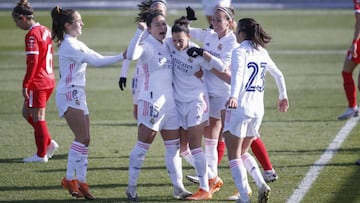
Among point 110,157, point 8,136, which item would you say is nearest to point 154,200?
point 110,157

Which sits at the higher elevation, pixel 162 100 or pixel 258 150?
pixel 162 100

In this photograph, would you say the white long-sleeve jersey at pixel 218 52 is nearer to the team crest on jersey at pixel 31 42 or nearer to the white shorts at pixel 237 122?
the white shorts at pixel 237 122

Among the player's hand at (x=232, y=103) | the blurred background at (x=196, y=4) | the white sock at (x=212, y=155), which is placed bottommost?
the blurred background at (x=196, y=4)

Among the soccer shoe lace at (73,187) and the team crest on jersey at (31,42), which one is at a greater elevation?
the team crest on jersey at (31,42)

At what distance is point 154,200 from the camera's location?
9.38 m

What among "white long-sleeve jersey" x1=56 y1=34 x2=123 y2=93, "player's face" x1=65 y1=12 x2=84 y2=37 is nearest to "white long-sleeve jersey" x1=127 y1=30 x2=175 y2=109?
"white long-sleeve jersey" x1=56 y1=34 x2=123 y2=93

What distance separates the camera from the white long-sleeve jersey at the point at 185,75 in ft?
30.3

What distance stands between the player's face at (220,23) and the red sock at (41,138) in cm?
317

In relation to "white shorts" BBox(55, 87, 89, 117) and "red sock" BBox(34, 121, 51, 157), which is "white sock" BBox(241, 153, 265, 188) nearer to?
"white shorts" BBox(55, 87, 89, 117)

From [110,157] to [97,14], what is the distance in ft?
68.2

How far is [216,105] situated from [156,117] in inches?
39.9

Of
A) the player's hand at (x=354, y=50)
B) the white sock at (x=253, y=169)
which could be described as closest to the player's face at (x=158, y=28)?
the white sock at (x=253, y=169)

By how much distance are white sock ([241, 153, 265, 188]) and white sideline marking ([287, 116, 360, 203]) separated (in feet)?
2.09

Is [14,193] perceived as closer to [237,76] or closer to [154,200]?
[154,200]
